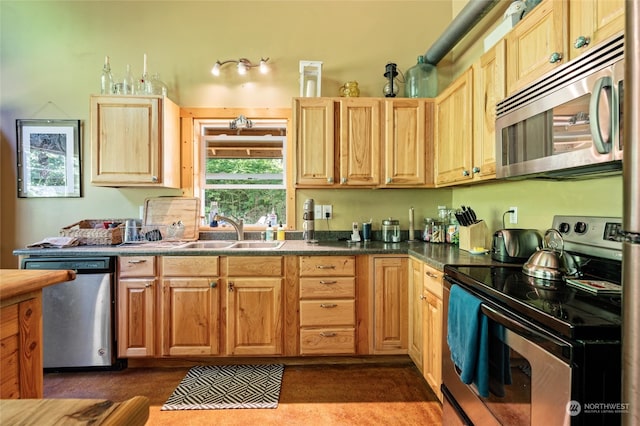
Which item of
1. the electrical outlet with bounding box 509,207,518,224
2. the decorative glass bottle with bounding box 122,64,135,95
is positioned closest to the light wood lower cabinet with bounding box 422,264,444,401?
the electrical outlet with bounding box 509,207,518,224

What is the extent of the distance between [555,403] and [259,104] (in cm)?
287

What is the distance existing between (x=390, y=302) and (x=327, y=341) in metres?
0.57

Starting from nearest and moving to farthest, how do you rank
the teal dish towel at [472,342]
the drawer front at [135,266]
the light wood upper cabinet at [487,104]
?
the teal dish towel at [472,342] → the light wood upper cabinet at [487,104] → the drawer front at [135,266]

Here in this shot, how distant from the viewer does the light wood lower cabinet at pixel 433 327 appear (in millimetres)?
1771

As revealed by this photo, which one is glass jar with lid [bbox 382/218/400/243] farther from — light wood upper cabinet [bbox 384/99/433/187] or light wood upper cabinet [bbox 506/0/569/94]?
light wood upper cabinet [bbox 506/0/569/94]

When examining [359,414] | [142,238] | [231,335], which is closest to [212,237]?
[142,238]

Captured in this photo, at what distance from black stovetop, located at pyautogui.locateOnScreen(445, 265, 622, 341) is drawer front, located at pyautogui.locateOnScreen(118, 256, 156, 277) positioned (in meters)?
2.12

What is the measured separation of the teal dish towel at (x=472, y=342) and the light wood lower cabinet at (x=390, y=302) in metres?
0.95

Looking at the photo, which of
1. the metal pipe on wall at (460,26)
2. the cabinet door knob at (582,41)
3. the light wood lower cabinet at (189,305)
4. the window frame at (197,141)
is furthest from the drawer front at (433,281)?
the metal pipe on wall at (460,26)

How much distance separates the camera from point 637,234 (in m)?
0.60

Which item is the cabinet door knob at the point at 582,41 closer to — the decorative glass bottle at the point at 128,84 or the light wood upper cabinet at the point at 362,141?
the light wood upper cabinet at the point at 362,141

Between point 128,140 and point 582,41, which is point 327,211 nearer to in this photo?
point 128,140

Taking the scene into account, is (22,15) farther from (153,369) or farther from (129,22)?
(153,369)

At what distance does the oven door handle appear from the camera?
0.83 m
